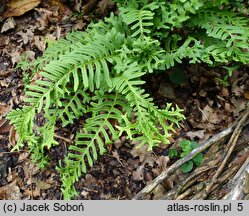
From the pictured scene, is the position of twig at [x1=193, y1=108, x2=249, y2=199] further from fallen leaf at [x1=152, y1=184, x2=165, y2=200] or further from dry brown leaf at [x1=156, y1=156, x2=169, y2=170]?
dry brown leaf at [x1=156, y1=156, x2=169, y2=170]

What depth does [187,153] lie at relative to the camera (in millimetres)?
3547

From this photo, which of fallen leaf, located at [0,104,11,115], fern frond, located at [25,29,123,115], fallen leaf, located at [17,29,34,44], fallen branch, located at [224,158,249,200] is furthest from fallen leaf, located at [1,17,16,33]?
fallen branch, located at [224,158,249,200]

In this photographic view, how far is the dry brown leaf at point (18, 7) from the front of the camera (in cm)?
433

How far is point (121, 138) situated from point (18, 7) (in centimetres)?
196

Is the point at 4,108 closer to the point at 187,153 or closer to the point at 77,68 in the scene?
the point at 77,68

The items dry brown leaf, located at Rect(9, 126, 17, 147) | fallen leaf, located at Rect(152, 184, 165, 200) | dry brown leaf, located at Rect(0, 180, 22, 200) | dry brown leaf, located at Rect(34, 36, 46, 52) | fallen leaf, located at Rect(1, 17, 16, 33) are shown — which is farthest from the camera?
fallen leaf, located at Rect(1, 17, 16, 33)

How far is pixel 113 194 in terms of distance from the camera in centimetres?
358

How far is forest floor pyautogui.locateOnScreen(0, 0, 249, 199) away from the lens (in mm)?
3615

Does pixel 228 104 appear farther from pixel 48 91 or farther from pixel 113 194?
pixel 48 91

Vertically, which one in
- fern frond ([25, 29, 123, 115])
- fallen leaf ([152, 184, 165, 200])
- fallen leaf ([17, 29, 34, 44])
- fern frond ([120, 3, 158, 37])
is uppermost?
fallen leaf ([17, 29, 34, 44])

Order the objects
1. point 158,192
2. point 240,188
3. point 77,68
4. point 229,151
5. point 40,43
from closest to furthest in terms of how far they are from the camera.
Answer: point 240,188 → point 77,68 → point 229,151 → point 158,192 → point 40,43

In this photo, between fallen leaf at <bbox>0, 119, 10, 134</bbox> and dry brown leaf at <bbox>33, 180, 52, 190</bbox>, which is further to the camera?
fallen leaf at <bbox>0, 119, 10, 134</bbox>

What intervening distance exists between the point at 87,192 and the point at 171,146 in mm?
918

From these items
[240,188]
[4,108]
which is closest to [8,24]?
[4,108]
